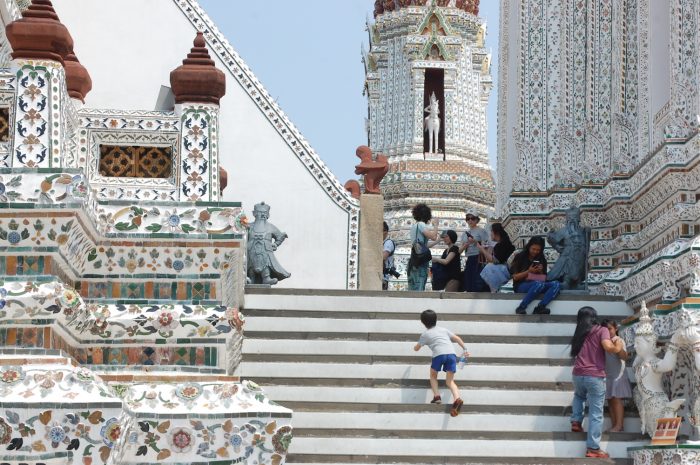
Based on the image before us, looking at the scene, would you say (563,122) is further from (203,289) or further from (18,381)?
(18,381)

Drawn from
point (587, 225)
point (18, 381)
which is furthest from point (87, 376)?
point (587, 225)

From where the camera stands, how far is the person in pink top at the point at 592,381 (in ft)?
38.3

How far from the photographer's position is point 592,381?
465 inches

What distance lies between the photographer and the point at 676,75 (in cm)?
1497

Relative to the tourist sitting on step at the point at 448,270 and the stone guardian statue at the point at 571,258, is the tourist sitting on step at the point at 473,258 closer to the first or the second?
the tourist sitting on step at the point at 448,270

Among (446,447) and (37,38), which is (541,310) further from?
(37,38)

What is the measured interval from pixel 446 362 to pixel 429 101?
27.6m

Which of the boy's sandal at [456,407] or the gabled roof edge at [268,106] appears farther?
the gabled roof edge at [268,106]

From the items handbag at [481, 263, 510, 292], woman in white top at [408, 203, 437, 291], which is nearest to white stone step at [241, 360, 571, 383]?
handbag at [481, 263, 510, 292]

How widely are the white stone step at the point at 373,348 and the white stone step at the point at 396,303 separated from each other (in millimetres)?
596

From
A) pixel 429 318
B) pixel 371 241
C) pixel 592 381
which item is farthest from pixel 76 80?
pixel 371 241

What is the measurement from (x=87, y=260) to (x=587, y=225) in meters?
8.38

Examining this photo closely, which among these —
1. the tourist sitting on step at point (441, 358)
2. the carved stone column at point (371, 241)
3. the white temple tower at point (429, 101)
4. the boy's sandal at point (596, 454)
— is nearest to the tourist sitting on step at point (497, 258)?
the carved stone column at point (371, 241)

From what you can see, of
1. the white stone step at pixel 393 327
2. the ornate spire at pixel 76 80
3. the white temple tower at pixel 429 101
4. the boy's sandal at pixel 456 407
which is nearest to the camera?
the ornate spire at pixel 76 80
